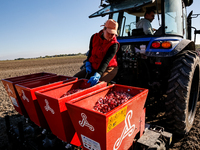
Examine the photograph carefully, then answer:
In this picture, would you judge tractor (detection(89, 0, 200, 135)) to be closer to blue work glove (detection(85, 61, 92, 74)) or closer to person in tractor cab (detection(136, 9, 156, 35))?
person in tractor cab (detection(136, 9, 156, 35))

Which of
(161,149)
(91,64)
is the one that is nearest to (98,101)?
(161,149)

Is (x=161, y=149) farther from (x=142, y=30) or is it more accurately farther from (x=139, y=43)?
(x=142, y=30)

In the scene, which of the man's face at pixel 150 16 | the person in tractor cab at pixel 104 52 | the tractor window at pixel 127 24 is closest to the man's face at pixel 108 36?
the person in tractor cab at pixel 104 52

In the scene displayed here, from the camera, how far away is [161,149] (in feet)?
6.55

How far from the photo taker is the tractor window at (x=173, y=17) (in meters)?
3.09

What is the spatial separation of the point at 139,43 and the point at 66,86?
1820 millimetres

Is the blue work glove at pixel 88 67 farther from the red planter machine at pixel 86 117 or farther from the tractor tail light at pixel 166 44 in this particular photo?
the tractor tail light at pixel 166 44

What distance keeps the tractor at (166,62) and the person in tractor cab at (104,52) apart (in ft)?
1.76

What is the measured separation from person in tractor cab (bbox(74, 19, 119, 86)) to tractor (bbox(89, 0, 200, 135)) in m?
0.54

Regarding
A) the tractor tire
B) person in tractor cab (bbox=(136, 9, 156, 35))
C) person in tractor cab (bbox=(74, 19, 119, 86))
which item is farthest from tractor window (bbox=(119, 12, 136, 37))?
the tractor tire

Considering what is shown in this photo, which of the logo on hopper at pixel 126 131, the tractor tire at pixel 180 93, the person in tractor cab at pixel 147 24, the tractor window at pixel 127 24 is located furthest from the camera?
the tractor window at pixel 127 24

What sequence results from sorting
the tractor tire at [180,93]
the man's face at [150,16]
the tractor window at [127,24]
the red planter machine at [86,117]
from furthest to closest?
the tractor window at [127,24]
the man's face at [150,16]
the tractor tire at [180,93]
the red planter machine at [86,117]

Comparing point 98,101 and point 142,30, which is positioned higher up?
point 142,30

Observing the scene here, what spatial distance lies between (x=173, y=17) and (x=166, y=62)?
108 cm
